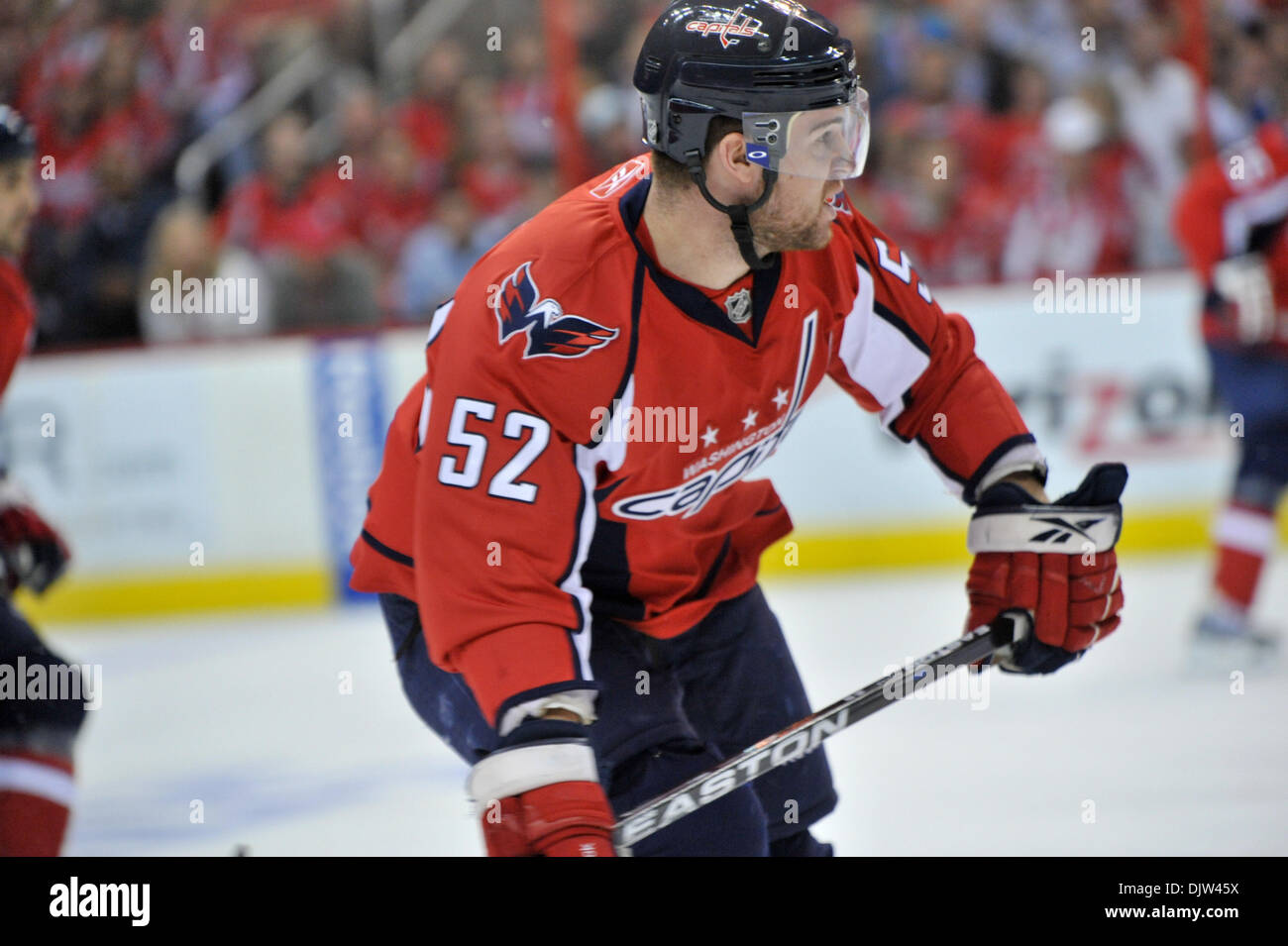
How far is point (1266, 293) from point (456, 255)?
9.71ft

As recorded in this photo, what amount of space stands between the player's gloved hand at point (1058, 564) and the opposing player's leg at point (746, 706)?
12.4 inches

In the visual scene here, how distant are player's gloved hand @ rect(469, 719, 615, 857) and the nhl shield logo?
0.54 m

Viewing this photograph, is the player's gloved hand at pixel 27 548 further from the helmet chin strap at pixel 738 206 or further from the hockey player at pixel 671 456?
the helmet chin strap at pixel 738 206

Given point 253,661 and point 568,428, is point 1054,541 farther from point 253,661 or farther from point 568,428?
point 253,661

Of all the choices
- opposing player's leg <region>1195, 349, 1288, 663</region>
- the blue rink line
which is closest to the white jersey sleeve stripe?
the blue rink line

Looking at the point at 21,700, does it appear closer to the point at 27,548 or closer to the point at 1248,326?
the point at 27,548

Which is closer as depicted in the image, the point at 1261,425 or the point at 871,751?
the point at 871,751

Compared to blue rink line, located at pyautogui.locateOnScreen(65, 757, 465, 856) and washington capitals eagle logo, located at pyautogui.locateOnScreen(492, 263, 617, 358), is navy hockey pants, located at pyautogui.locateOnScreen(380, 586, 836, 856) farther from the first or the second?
blue rink line, located at pyautogui.locateOnScreen(65, 757, 465, 856)

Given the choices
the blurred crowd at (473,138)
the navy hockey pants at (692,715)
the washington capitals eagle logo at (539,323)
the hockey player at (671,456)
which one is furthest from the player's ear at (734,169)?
the blurred crowd at (473,138)

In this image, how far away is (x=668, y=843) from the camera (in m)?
1.96

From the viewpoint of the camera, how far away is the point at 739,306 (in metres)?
1.97

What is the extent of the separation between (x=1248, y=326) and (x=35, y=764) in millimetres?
3332

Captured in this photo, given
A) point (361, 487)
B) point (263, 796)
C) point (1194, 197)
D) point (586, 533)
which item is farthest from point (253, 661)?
point (586, 533)

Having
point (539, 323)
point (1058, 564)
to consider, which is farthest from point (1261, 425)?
point (539, 323)
